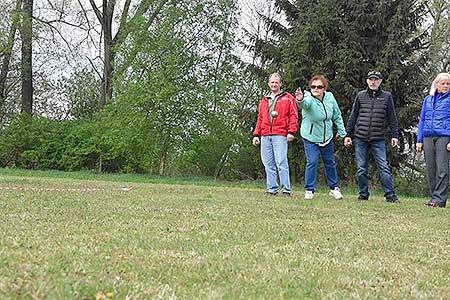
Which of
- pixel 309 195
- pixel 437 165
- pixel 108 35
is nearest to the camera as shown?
pixel 437 165

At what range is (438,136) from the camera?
8.11m

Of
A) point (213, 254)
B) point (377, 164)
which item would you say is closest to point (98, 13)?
point (377, 164)

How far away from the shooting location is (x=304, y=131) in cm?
866

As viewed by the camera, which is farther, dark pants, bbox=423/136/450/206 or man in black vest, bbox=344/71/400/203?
man in black vest, bbox=344/71/400/203

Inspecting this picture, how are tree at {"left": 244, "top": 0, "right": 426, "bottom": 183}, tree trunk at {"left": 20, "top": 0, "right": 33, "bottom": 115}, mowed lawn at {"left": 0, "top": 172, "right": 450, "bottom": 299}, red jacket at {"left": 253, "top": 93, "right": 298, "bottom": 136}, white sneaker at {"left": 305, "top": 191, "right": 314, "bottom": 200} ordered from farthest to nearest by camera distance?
tree trunk at {"left": 20, "top": 0, "right": 33, "bottom": 115} → tree at {"left": 244, "top": 0, "right": 426, "bottom": 183} → red jacket at {"left": 253, "top": 93, "right": 298, "bottom": 136} → white sneaker at {"left": 305, "top": 191, "right": 314, "bottom": 200} → mowed lawn at {"left": 0, "top": 172, "right": 450, "bottom": 299}

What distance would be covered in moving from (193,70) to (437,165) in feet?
48.9

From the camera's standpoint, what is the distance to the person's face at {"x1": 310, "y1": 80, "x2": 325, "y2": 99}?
8648 millimetres

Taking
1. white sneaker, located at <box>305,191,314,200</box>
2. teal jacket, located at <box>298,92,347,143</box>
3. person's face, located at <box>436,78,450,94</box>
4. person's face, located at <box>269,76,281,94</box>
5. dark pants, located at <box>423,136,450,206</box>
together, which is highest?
person's face, located at <box>269,76,281,94</box>

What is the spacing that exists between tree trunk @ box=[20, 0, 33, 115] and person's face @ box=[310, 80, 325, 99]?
1949cm

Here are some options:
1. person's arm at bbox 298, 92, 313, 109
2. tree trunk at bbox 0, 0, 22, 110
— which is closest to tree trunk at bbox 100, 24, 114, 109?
tree trunk at bbox 0, 0, 22, 110

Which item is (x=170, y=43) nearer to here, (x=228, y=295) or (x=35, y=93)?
(x=35, y=93)

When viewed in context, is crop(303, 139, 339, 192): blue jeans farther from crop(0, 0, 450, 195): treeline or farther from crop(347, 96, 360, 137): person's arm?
crop(0, 0, 450, 195): treeline

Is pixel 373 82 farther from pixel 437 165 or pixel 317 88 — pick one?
pixel 437 165

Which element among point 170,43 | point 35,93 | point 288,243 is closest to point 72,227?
point 288,243
